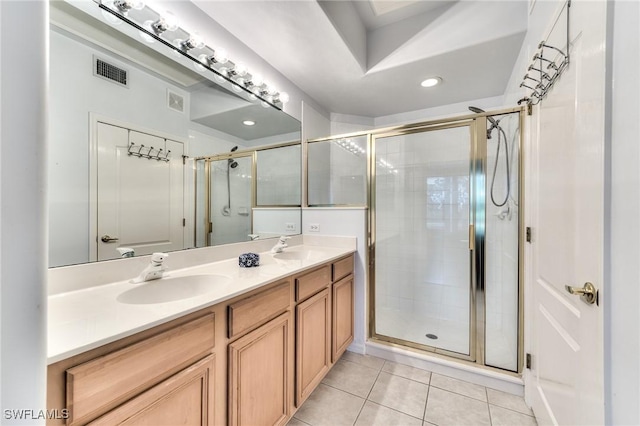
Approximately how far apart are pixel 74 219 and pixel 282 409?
129cm

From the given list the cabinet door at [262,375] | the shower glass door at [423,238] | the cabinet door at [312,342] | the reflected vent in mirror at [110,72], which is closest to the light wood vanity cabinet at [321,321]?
the cabinet door at [312,342]

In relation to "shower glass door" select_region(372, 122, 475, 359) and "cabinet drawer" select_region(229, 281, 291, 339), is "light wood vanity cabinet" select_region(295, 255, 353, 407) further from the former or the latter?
"shower glass door" select_region(372, 122, 475, 359)

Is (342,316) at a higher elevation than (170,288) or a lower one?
lower

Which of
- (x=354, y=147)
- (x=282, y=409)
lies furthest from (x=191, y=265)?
(x=354, y=147)

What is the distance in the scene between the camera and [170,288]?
3.94 ft

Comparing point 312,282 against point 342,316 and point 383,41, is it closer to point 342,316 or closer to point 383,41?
point 342,316

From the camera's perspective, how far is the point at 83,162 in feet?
3.46

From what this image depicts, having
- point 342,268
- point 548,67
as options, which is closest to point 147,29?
point 342,268

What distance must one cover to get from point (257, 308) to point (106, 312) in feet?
1.72

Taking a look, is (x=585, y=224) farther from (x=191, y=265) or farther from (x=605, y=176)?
(x=191, y=265)

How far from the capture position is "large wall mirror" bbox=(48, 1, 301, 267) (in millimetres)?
1011

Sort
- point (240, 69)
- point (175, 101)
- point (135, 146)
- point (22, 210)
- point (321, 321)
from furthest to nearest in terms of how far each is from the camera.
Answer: point (240, 69) < point (321, 321) < point (175, 101) < point (135, 146) < point (22, 210)

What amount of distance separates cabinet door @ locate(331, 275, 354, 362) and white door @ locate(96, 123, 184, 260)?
1118 millimetres

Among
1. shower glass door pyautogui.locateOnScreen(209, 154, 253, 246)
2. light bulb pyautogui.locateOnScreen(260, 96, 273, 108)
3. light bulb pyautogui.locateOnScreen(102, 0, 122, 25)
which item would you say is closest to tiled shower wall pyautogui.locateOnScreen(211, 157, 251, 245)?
shower glass door pyautogui.locateOnScreen(209, 154, 253, 246)
